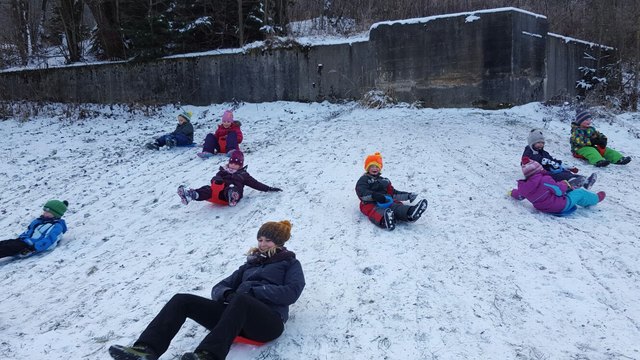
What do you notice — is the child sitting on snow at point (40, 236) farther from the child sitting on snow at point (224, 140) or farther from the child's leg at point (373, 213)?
the child's leg at point (373, 213)

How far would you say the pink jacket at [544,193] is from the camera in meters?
5.98

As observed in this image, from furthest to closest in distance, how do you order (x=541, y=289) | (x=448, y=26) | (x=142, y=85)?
(x=142, y=85)
(x=448, y=26)
(x=541, y=289)

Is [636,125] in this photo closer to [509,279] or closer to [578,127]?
[578,127]

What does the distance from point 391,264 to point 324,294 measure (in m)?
0.82

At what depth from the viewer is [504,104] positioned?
1277 centimetres

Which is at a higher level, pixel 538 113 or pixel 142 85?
pixel 142 85

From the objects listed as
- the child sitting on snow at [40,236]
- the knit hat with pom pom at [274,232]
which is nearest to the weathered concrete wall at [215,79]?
the child sitting on snow at [40,236]

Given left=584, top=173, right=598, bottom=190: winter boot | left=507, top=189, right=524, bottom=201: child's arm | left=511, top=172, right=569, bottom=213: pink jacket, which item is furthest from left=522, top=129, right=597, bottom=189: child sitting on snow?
left=507, top=189, right=524, bottom=201: child's arm

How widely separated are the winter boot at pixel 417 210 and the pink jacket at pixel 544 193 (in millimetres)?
1635

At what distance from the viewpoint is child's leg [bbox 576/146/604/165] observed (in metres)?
8.46

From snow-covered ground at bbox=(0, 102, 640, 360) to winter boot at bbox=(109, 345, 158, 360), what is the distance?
29cm

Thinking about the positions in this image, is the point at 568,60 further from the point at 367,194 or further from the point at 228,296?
the point at 228,296

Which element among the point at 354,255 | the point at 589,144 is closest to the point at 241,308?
the point at 354,255

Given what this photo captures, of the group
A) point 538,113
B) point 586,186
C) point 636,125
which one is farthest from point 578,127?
point 636,125
